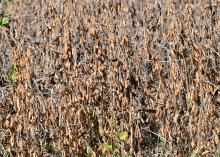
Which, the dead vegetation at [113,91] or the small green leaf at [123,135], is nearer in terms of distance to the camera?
the dead vegetation at [113,91]

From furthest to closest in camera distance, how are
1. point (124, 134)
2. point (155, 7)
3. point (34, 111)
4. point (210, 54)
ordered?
point (155, 7) < point (210, 54) < point (124, 134) < point (34, 111)

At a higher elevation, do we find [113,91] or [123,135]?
[113,91]

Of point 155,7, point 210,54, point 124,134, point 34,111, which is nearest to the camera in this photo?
point 34,111

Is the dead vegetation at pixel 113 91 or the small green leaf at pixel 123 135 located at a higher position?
the dead vegetation at pixel 113 91

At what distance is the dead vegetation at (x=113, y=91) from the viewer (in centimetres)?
344

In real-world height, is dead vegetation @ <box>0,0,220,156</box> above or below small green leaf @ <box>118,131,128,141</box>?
above

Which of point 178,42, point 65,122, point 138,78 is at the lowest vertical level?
point 65,122

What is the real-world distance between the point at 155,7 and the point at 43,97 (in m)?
1.74

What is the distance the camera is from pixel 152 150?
152 inches

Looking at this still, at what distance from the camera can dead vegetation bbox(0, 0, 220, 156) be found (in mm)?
3443

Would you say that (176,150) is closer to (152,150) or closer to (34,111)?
(152,150)

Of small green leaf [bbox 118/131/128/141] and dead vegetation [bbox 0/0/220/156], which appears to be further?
small green leaf [bbox 118/131/128/141]

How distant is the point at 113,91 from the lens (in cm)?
359

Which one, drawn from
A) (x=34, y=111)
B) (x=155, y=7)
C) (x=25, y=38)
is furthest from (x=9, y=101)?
(x=155, y=7)
